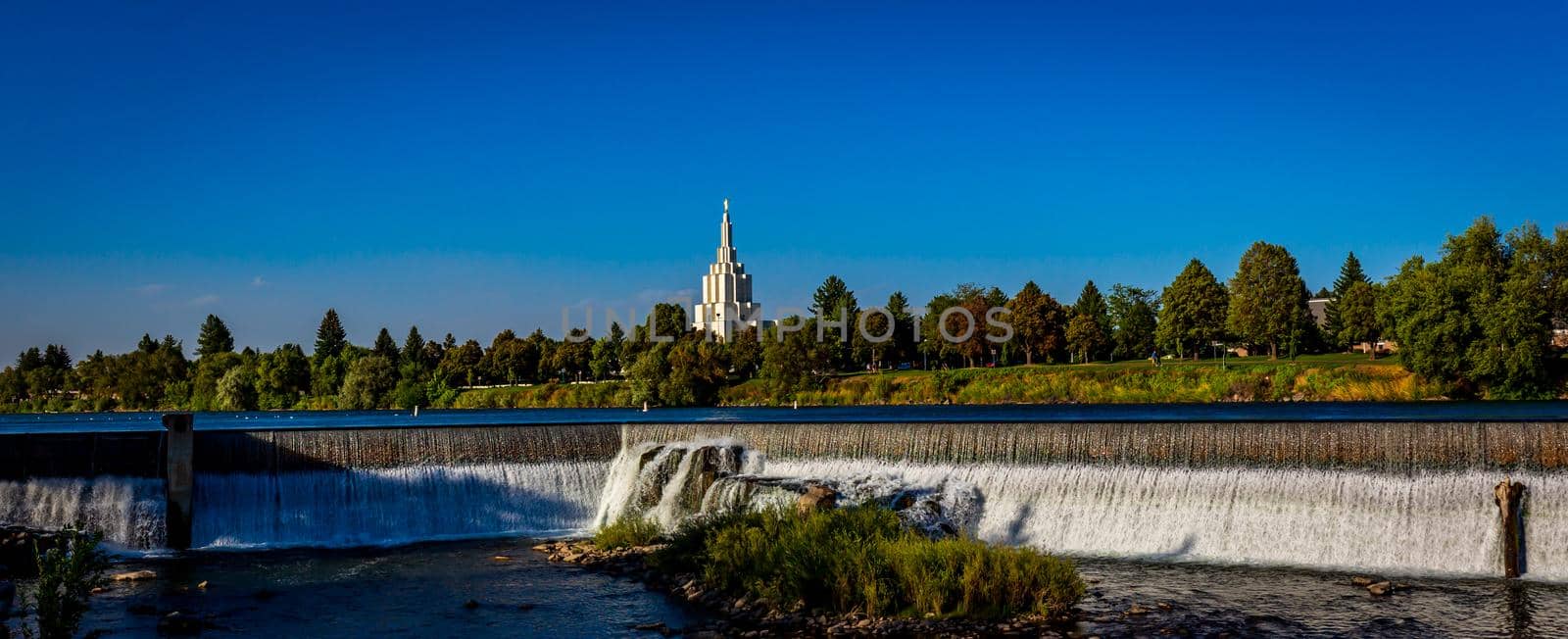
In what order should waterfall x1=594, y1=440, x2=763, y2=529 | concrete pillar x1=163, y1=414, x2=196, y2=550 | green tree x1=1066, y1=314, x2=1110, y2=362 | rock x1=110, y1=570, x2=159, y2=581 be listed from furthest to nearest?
green tree x1=1066, y1=314, x2=1110, y2=362
waterfall x1=594, y1=440, x2=763, y2=529
concrete pillar x1=163, y1=414, x2=196, y2=550
rock x1=110, y1=570, x2=159, y2=581

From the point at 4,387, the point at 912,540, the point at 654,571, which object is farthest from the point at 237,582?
the point at 4,387

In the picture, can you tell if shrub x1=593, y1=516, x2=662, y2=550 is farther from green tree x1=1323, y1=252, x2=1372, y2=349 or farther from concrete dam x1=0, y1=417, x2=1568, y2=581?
green tree x1=1323, y1=252, x2=1372, y2=349

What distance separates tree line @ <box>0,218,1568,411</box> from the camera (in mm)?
52156

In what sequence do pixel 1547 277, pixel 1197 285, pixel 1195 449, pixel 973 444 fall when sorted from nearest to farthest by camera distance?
pixel 1195 449
pixel 973 444
pixel 1547 277
pixel 1197 285

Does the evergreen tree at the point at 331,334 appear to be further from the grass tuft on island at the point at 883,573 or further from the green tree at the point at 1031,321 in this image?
the grass tuft on island at the point at 883,573

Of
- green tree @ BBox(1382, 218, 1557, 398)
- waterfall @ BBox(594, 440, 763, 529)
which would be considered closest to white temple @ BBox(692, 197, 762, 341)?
green tree @ BBox(1382, 218, 1557, 398)

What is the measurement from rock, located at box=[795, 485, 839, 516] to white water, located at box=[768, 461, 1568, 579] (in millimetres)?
2957

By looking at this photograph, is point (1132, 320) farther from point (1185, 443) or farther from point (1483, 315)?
point (1185, 443)

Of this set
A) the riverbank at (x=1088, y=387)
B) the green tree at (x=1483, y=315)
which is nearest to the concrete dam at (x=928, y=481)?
the green tree at (x=1483, y=315)

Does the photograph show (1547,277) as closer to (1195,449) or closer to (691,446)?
(1195,449)

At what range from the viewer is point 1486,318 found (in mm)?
50812

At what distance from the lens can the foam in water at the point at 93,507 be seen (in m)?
24.4

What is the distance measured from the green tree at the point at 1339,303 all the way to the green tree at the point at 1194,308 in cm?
751

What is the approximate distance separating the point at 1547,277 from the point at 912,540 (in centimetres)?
4987
